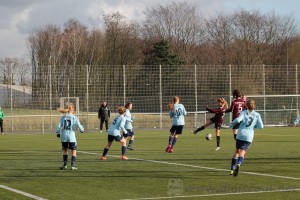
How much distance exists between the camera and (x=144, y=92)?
4012cm

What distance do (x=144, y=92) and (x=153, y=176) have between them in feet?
89.9

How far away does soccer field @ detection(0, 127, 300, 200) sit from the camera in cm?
1041

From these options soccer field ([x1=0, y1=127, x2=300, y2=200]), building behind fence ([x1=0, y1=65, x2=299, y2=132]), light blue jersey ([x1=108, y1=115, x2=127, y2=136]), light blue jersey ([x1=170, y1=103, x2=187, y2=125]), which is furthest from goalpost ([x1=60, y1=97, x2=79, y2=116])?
light blue jersey ([x1=108, y1=115, x2=127, y2=136])

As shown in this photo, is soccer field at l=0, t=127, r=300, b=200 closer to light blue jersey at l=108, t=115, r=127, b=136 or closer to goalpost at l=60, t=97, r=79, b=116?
light blue jersey at l=108, t=115, r=127, b=136

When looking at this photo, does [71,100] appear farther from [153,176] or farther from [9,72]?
[153,176]

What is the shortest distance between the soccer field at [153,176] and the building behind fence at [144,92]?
19.4 metres

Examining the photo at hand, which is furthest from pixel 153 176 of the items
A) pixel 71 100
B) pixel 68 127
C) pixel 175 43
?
pixel 175 43

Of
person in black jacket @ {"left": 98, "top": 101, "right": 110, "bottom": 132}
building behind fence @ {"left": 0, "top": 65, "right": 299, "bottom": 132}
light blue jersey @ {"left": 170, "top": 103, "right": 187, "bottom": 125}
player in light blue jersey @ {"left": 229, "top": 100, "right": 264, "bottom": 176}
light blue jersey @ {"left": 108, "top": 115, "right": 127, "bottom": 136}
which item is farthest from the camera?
building behind fence @ {"left": 0, "top": 65, "right": 299, "bottom": 132}

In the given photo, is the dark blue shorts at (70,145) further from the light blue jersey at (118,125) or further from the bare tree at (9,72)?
the bare tree at (9,72)

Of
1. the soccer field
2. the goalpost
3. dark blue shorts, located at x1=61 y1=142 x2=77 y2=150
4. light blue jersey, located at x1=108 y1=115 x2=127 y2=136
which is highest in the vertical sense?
the goalpost

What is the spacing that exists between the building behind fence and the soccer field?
19400 millimetres

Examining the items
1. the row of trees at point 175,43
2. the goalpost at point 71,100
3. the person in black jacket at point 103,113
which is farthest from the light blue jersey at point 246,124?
the row of trees at point 175,43

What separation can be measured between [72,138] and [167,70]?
26.6 meters

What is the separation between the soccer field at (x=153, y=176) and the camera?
1041cm
